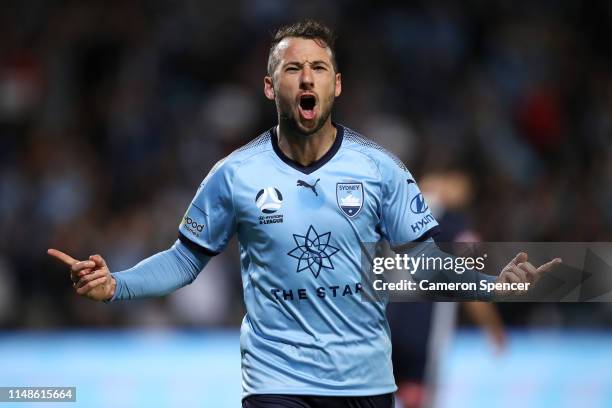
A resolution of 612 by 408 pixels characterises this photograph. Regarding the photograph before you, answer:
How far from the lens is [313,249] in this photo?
439 cm

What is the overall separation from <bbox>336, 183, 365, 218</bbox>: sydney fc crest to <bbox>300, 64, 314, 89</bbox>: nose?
38 cm

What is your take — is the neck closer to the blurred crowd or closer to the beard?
the beard

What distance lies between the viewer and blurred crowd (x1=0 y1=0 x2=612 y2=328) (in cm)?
1190

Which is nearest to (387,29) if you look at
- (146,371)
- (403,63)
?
(403,63)

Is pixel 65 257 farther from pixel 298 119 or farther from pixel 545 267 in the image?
pixel 545 267

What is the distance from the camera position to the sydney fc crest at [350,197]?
441 cm

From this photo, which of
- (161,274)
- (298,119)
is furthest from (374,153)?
(161,274)

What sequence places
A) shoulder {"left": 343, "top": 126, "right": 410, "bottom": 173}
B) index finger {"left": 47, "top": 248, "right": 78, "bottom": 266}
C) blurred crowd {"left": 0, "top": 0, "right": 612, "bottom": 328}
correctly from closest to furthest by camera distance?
index finger {"left": 47, "top": 248, "right": 78, "bottom": 266} → shoulder {"left": 343, "top": 126, "right": 410, "bottom": 173} → blurred crowd {"left": 0, "top": 0, "right": 612, "bottom": 328}

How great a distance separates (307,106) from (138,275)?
906mm

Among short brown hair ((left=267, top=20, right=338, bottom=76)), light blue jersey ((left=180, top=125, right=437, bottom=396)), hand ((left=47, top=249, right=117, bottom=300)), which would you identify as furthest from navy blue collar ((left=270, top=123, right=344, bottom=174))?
hand ((left=47, top=249, right=117, bottom=300))

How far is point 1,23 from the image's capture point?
14141 millimetres

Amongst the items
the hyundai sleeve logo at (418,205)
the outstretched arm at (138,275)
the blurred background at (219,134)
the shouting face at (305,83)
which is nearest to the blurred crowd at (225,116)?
the blurred background at (219,134)

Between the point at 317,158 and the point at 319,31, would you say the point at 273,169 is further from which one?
the point at 319,31

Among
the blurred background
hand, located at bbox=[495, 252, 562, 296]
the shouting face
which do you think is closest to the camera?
hand, located at bbox=[495, 252, 562, 296]
